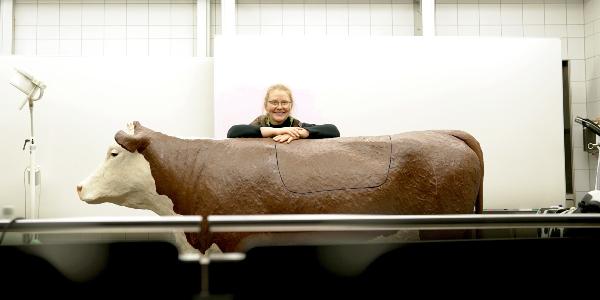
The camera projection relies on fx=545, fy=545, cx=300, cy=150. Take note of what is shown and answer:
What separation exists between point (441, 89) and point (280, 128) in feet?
8.88

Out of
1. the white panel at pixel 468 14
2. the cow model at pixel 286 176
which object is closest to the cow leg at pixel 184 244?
the cow model at pixel 286 176

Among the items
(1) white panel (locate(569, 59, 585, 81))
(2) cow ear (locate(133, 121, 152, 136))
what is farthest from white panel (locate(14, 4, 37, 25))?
(1) white panel (locate(569, 59, 585, 81))

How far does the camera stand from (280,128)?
1855 mm

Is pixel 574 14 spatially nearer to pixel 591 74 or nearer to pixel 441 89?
pixel 591 74

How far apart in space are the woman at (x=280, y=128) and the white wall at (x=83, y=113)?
2.26 metres

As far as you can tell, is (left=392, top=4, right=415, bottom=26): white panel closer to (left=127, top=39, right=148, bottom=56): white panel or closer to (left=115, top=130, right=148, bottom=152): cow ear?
(left=127, top=39, right=148, bottom=56): white panel

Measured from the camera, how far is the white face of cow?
5.78 feet

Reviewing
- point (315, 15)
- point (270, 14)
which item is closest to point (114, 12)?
point (270, 14)

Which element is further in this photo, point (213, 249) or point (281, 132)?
point (281, 132)

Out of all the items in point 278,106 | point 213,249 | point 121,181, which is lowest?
point 213,249

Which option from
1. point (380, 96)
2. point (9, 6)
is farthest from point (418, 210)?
point (9, 6)

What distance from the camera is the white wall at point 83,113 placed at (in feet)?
13.8

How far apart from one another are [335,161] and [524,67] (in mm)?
3178

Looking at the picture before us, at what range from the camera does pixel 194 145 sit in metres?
1.76
